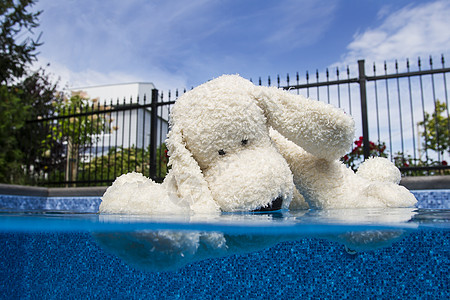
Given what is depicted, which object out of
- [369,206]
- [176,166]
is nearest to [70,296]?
[176,166]

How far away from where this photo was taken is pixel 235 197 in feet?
5.60

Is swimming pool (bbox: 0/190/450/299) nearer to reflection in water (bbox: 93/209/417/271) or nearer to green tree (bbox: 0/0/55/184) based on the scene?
reflection in water (bbox: 93/209/417/271)

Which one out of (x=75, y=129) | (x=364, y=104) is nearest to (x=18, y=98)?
(x=75, y=129)

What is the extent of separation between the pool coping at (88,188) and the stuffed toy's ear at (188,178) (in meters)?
3.49

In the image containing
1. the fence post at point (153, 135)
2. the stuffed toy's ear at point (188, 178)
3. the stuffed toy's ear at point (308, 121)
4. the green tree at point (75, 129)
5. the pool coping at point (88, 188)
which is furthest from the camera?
the green tree at point (75, 129)

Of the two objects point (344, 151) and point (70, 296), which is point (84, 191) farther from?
point (344, 151)

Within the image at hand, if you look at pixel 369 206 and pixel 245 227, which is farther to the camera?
pixel 369 206

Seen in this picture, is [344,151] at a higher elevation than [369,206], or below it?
higher

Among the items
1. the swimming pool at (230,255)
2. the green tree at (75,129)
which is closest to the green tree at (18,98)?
the green tree at (75,129)

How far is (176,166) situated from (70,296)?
129cm

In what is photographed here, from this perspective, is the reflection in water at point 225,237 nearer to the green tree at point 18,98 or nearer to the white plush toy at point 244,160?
the white plush toy at point 244,160

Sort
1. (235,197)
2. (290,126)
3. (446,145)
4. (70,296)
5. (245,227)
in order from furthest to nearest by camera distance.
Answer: (446,145), (70,296), (290,126), (235,197), (245,227)

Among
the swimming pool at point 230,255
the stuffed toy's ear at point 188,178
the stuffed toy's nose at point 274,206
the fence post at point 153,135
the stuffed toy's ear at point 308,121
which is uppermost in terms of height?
the fence post at point 153,135

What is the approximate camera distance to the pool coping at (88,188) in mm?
4309
